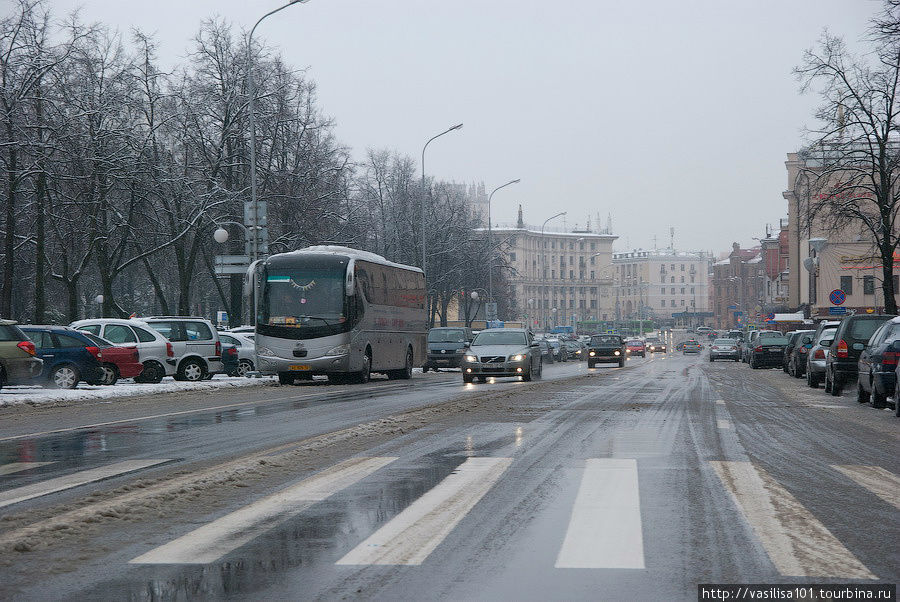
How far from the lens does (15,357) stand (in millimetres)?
21719

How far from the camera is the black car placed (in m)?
43.9

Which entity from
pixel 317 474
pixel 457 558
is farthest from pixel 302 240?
pixel 457 558

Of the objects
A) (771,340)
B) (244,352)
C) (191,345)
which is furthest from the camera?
(771,340)

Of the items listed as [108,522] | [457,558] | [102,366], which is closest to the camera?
[457,558]

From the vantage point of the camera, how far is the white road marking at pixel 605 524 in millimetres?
5793

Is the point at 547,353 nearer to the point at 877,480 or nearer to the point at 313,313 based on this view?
the point at 313,313

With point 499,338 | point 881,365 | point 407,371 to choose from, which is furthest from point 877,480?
point 407,371

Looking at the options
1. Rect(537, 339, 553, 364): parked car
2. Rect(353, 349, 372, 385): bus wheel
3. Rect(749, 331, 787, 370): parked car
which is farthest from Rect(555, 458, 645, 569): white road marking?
Rect(537, 339, 553, 364): parked car

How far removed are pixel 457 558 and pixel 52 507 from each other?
10.9ft

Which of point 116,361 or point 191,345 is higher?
point 191,345

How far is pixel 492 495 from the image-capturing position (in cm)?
800

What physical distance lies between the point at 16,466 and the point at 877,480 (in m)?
7.68

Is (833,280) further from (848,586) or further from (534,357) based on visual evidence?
(848,586)

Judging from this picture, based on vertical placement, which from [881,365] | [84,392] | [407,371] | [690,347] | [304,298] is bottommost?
[690,347]
